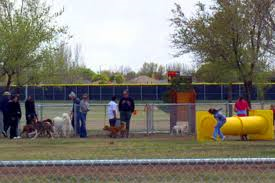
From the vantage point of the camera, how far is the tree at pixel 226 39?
2697 centimetres

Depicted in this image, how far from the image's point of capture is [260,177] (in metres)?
12.7

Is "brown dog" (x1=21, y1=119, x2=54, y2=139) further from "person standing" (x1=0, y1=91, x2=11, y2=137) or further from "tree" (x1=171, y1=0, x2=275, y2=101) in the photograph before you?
"tree" (x1=171, y1=0, x2=275, y2=101)

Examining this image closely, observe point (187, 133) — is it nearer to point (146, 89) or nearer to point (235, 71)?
point (235, 71)

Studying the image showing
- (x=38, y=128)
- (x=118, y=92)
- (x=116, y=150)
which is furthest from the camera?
(x=118, y=92)

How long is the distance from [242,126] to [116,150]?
20.8 ft

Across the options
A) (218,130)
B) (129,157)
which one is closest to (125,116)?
(218,130)

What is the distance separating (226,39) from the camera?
28.7 metres

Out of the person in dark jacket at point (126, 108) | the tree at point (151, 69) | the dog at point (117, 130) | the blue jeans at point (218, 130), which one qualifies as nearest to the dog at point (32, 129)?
the dog at point (117, 130)

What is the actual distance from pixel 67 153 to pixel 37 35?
36.0ft

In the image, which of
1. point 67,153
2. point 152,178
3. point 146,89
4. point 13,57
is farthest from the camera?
point 146,89

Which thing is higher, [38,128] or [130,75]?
[130,75]

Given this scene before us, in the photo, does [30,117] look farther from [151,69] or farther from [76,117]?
[151,69]

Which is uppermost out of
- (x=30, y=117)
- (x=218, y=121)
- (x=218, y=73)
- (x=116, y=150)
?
(x=218, y=73)

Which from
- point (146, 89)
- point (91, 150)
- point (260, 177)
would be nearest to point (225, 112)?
point (91, 150)
